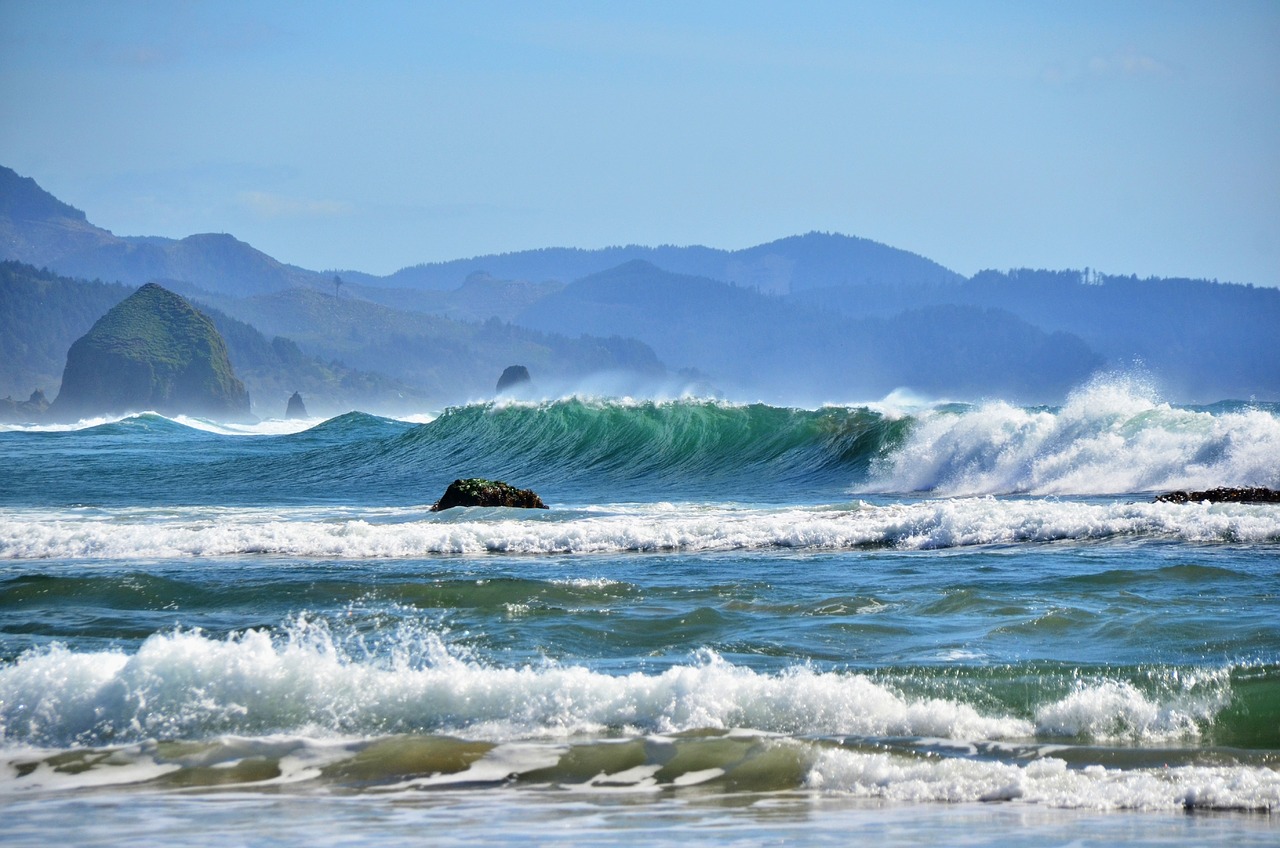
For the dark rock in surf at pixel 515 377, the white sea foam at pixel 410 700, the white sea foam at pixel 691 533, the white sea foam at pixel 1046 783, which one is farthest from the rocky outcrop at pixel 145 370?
the white sea foam at pixel 1046 783

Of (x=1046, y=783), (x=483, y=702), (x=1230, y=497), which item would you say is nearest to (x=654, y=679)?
(x=483, y=702)

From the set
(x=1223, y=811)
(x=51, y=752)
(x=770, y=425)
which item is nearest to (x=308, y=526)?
(x=51, y=752)

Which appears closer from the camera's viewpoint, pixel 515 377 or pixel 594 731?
pixel 594 731

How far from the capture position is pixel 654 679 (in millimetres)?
7266

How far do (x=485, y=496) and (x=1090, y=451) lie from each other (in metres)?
10.3

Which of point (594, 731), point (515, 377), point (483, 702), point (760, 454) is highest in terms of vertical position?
point (515, 377)

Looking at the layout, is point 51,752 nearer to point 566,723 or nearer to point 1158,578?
point 566,723

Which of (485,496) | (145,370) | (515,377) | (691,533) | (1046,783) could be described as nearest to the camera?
(1046,783)

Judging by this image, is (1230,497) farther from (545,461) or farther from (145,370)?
(145,370)

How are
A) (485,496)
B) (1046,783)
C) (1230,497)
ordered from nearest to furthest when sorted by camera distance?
(1046,783), (1230,497), (485,496)

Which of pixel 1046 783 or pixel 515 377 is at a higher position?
pixel 515 377

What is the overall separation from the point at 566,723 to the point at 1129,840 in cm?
286

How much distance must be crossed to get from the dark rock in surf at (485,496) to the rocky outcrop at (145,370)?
12297cm

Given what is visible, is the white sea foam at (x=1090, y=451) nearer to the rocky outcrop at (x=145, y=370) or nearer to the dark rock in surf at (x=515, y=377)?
the dark rock in surf at (x=515, y=377)
